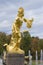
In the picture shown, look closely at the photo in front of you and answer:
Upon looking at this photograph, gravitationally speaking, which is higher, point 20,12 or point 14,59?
point 20,12

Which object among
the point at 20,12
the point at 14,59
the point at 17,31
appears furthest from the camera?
the point at 20,12

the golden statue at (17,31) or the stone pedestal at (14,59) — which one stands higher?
the golden statue at (17,31)

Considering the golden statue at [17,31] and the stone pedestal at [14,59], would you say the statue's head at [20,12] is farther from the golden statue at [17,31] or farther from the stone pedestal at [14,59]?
the stone pedestal at [14,59]

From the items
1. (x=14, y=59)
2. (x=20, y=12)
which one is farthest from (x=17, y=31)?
(x=14, y=59)

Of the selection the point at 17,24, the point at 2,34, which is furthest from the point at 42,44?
the point at 17,24

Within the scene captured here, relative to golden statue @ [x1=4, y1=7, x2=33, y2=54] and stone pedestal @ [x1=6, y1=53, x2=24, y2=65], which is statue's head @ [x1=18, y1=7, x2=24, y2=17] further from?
stone pedestal @ [x1=6, y1=53, x2=24, y2=65]

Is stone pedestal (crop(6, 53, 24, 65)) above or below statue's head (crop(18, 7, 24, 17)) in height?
below

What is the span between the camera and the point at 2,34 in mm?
65562

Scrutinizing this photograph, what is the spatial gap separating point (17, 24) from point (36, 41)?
55498mm

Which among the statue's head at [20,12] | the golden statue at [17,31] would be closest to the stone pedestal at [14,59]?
the golden statue at [17,31]

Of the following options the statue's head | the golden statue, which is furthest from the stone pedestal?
the statue's head

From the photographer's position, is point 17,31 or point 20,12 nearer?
point 17,31

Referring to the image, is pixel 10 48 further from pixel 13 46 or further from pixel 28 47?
pixel 28 47

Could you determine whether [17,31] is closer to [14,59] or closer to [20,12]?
[20,12]
